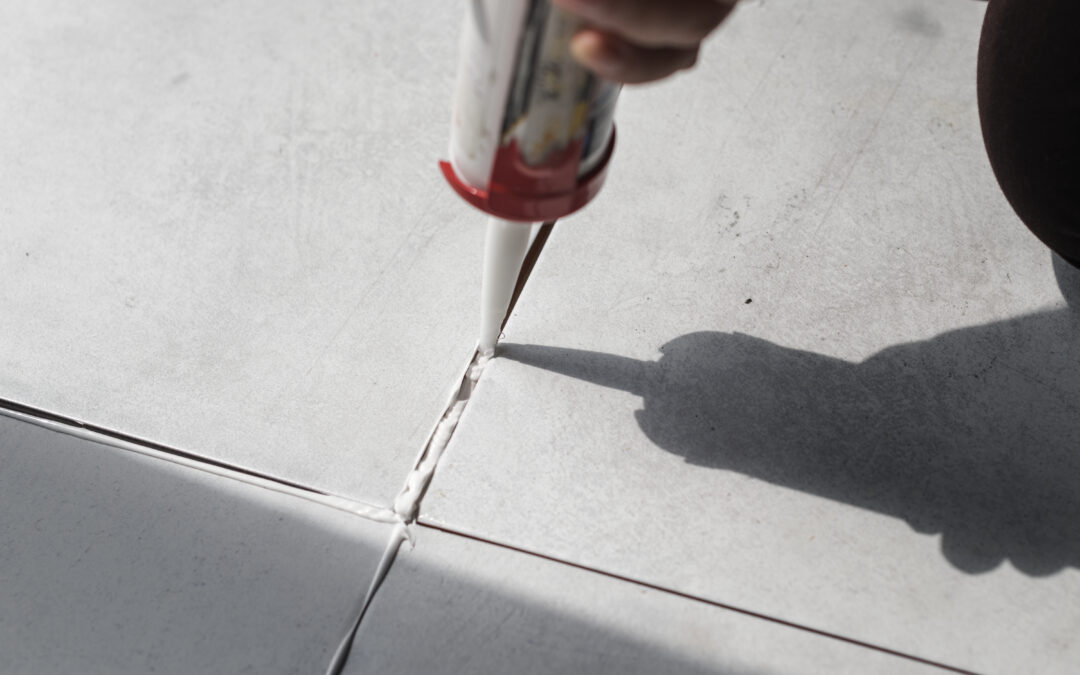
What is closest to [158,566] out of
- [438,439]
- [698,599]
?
[438,439]

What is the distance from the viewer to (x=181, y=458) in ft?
3.34

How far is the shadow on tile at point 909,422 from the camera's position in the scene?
104cm

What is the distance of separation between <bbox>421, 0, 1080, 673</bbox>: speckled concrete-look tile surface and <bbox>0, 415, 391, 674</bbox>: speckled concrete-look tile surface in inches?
6.1

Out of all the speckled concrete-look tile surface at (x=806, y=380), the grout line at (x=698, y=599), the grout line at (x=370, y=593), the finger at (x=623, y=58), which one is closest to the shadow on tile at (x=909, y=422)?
the speckled concrete-look tile surface at (x=806, y=380)

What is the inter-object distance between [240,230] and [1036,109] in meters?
1.06

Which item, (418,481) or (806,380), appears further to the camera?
(806,380)

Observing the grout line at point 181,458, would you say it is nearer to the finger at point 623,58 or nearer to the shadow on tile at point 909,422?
the shadow on tile at point 909,422

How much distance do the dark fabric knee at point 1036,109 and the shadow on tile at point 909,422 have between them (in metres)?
0.17

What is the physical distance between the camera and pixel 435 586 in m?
0.95

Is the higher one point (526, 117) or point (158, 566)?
point (526, 117)

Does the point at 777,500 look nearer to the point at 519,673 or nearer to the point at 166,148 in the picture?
the point at 519,673

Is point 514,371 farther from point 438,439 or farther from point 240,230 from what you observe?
point 240,230

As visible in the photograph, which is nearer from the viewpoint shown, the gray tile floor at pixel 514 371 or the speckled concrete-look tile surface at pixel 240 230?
the gray tile floor at pixel 514 371

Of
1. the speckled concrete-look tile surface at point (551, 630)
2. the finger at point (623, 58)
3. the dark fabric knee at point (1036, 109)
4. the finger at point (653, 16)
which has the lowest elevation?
the speckled concrete-look tile surface at point (551, 630)
